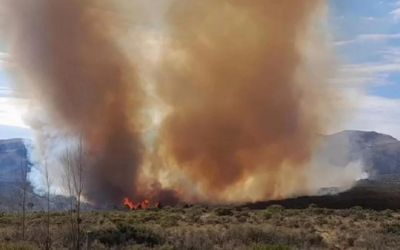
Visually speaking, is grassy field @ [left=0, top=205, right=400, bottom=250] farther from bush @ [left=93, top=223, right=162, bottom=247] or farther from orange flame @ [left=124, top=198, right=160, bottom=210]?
orange flame @ [left=124, top=198, right=160, bottom=210]

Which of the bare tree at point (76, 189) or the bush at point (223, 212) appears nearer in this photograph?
the bare tree at point (76, 189)

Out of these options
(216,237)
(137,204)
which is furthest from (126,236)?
(137,204)

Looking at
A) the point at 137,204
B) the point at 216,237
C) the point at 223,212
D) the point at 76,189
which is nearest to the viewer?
the point at 76,189

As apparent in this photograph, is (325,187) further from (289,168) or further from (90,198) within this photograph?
(90,198)

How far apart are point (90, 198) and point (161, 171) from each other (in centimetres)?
848

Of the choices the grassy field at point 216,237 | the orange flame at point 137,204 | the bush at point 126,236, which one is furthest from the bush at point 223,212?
the bush at point 126,236

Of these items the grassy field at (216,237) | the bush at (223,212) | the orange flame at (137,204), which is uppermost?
the orange flame at (137,204)

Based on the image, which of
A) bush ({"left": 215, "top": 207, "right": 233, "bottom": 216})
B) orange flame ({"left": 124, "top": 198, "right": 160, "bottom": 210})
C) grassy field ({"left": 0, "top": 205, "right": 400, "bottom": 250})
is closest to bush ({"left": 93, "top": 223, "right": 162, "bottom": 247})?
grassy field ({"left": 0, "top": 205, "right": 400, "bottom": 250})

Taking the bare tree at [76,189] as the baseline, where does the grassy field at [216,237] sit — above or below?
below

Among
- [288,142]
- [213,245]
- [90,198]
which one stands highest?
[288,142]

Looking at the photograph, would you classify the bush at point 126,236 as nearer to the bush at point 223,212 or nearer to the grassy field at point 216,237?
the grassy field at point 216,237

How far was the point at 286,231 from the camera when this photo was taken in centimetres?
2398

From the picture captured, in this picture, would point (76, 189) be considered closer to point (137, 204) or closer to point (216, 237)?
point (216, 237)

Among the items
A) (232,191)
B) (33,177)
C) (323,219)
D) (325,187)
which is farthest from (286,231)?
(325,187)
